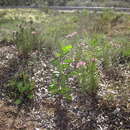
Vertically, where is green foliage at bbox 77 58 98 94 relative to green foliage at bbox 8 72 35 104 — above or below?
above

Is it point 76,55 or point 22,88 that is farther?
point 76,55

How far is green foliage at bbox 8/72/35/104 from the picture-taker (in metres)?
4.22

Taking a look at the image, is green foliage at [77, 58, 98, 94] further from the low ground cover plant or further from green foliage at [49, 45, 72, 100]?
green foliage at [49, 45, 72, 100]

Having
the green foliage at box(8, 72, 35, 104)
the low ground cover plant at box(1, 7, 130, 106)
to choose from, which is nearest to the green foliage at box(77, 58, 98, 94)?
the low ground cover plant at box(1, 7, 130, 106)

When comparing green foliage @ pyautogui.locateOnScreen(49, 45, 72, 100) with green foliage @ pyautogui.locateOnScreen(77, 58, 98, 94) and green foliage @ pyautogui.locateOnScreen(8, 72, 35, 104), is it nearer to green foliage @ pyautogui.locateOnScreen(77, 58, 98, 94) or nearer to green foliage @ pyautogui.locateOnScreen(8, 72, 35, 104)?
green foliage @ pyautogui.locateOnScreen(77, 58, 98, 94)

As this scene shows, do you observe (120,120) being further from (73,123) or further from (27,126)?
(27,126)

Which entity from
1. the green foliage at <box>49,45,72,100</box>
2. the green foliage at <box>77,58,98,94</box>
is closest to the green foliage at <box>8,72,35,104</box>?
the green foliage at <box>49,45,72,100</box>

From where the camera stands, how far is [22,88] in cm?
421

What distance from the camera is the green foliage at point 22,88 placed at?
4.22m

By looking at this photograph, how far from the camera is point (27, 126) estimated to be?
3.63 metres

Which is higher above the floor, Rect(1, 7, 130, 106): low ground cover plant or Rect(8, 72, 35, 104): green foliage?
Rect(1, 7, 130, 106): low ground cover plant

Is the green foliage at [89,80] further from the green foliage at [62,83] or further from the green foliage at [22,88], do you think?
the green foliage at [22,88]

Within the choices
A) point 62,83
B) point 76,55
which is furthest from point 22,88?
point 76,55

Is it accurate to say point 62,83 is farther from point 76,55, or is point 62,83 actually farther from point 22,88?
point 76,55
